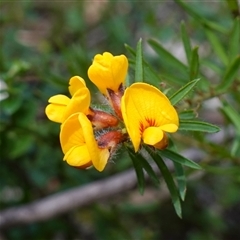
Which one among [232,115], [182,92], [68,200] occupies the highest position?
[182,92]

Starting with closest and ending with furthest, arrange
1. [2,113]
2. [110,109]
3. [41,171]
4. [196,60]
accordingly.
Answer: [110,109], [196,60], [2,113], [41,171]

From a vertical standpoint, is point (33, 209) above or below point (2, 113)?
below

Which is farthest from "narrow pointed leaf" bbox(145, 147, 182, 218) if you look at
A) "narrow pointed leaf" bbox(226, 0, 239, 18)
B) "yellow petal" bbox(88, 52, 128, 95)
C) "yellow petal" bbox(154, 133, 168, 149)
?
"narrow pointed leaf" bbox(226, 0, 239, 18)

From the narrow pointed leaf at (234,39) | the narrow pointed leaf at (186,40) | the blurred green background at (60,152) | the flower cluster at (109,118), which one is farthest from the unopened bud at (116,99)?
Answer: the blurred green background at (60,152)

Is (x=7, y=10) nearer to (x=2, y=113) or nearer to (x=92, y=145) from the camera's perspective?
(x=2, y=113)

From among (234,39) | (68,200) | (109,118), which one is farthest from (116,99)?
(68,200)

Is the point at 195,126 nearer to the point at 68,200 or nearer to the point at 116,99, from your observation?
the point at 116,99

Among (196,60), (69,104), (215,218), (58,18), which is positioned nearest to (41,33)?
(58,18)
